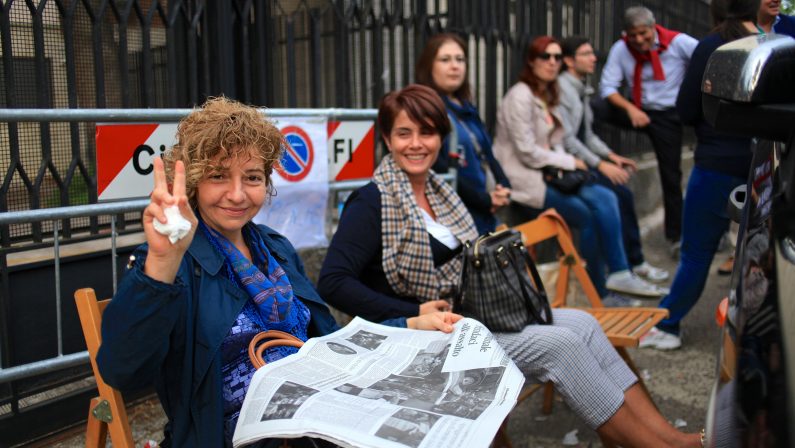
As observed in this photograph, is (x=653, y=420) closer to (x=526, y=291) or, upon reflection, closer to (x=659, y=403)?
(x=526, y=291)


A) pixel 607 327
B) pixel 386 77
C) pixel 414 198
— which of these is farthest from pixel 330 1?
pixel 607 327

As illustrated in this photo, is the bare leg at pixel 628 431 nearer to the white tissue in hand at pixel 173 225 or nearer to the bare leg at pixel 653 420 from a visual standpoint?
the bare leg at pixel 653 420

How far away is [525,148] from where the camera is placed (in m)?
5.66

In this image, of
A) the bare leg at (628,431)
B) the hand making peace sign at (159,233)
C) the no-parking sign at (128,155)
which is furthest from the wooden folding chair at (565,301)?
the hand making peace sign at (159,233)

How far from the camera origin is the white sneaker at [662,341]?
4.80 m

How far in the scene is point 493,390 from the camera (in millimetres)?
1917

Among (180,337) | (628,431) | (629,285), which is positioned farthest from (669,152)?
(180,337)

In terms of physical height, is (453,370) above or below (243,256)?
below

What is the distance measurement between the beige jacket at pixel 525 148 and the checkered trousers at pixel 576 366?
2931mm

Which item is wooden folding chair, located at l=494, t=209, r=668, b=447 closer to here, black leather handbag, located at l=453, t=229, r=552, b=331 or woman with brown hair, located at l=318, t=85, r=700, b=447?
A: woman with brown hair, located at l=318, t=85, r=700, b=447

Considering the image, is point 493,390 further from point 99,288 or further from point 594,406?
point 99,288

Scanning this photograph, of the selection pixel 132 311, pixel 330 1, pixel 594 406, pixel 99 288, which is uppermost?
pixel 330 1

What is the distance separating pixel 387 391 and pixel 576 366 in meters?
1.02

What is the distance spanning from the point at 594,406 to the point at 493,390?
2.84ft
